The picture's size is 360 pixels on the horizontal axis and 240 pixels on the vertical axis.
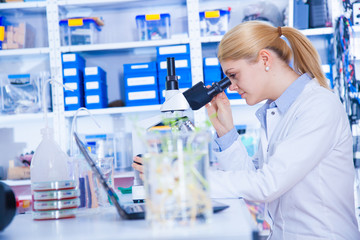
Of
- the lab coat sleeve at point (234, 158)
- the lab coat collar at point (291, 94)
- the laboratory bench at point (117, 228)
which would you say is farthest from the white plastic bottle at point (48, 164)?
the lab coat collar at point (291, 94)

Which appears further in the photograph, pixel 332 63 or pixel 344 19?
pixel 332 63

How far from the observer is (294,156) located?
112 centimetres

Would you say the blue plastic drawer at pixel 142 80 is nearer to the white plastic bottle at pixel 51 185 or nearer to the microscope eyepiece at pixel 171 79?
the microscope eyepiece at pixel 171 79

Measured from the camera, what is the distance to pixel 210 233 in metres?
0.71

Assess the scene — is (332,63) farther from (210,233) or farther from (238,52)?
(210,233)

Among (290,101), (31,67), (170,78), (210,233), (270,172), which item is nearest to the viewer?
(210,233)

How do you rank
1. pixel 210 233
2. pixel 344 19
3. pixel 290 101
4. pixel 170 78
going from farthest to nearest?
pixel 344 19 < pixel 290 101 < pixel 170 78 < pixel 210 233

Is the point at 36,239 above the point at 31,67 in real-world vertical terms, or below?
below

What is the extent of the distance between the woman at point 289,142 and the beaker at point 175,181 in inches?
10.2

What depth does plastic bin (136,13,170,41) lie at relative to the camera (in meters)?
2.65

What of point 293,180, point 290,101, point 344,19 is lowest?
point 293,180

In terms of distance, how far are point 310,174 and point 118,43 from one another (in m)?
1.66

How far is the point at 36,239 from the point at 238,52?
91 cm

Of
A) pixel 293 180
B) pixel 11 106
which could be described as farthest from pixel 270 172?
pixel 11 106
